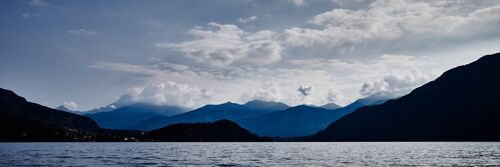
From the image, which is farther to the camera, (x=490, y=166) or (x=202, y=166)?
(x=202, y=166)

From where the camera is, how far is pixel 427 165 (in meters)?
102

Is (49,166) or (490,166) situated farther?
(49,166)

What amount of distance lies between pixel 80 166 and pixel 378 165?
219 ft

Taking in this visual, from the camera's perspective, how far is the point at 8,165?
10038cm

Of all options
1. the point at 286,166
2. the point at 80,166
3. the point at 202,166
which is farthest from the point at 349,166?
the point at 80,166

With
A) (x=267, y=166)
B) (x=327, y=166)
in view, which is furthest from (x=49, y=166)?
(x=327, y=166)

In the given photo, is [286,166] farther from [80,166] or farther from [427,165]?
[80,166]

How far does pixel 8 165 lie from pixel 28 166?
5.35 metres

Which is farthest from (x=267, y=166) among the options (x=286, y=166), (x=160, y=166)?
(x=160, y=166)

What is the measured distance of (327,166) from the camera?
98.2 meters

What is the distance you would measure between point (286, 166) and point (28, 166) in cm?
5659

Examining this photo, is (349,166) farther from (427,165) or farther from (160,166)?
(160,166)

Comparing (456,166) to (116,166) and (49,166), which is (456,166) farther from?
(49,166)

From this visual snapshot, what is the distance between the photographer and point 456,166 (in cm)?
9762
